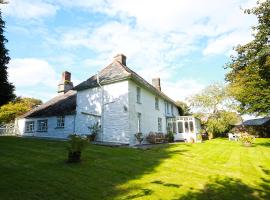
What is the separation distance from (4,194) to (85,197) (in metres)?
2.16

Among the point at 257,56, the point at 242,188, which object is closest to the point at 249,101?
the point at 257,56

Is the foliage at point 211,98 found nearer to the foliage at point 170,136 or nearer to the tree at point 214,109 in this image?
the tree at point 214,109

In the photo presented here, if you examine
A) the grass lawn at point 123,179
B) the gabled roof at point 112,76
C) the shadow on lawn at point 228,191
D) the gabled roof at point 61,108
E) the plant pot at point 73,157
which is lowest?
the shadow on lawn at point 228,191

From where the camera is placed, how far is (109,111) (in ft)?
79.7

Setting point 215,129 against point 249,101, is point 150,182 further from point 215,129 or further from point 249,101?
point 215,129

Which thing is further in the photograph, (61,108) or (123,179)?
(61,108)

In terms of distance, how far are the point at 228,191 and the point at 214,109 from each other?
39.2 meters

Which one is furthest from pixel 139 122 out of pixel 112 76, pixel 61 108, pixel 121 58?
pixel 61 108

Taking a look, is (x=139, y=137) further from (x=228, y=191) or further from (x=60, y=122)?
(x=228, y=191)

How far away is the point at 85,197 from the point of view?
736 cm

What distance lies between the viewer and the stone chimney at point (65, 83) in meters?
36.6

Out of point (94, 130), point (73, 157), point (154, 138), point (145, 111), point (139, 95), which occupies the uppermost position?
point (139, 95)

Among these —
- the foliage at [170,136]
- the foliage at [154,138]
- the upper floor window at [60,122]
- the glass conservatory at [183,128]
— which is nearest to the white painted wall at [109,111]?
the upper floor window at [60,122]

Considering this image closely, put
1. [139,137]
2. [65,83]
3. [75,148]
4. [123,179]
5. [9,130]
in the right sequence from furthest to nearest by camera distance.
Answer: [65,83] < [9,130] < [139,137] < [75,148] < [123,179]
